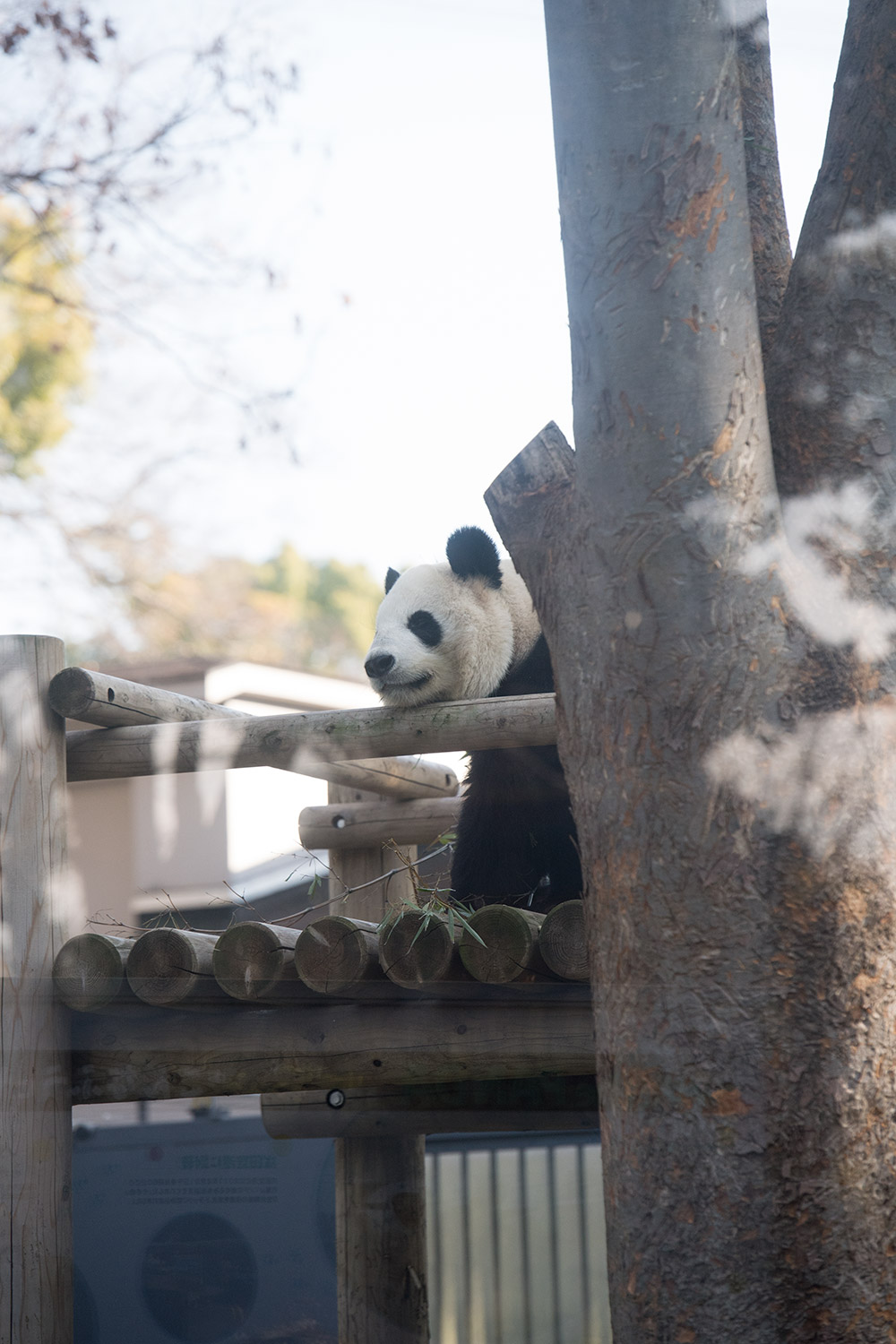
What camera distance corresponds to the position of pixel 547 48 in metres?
1.72

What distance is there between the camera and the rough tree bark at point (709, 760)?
1.51 m

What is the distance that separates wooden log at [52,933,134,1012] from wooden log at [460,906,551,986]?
2.65ft

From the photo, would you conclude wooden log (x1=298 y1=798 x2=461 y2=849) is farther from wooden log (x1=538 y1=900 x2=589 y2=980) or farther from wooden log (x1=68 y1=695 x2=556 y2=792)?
wooden log (x1=538 y1=900 x2=589 y2=980)

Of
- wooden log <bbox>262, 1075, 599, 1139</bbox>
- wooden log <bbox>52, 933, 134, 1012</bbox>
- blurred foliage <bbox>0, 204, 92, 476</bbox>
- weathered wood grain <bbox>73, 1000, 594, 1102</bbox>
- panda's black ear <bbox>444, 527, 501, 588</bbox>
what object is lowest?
wooden log <bbox>262, 1075, 599, 1139</bbox>

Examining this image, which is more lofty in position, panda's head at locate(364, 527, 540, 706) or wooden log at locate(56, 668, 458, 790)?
panda's head at locate(364, 527, 540, 706)

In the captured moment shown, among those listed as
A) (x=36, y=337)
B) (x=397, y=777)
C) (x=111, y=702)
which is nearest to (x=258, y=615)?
(x=36, y=337)

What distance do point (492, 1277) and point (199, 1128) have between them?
49.7 inches

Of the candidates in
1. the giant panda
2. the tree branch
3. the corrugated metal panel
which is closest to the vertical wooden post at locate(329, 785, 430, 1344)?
the corrugated metal panel

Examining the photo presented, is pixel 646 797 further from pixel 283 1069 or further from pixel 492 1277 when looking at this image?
pixel 492 1277

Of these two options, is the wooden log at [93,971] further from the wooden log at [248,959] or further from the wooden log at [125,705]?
the wooden log at [125,705]

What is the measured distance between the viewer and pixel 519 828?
3469 mm

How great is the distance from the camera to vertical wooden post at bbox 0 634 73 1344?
2516 mm

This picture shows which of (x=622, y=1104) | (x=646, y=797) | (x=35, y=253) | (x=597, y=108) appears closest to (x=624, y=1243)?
(x=622, y=1104)

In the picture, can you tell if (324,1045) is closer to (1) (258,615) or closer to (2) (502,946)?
(2) (502,946)
